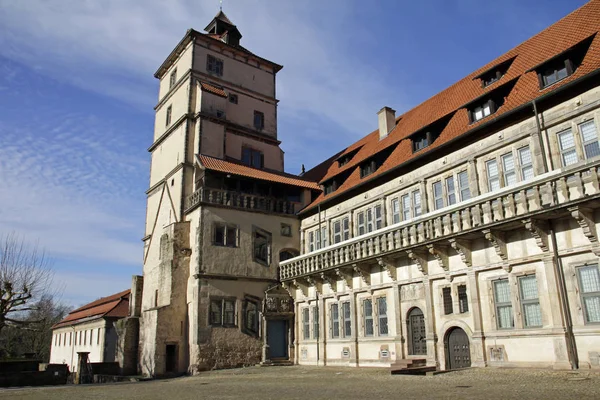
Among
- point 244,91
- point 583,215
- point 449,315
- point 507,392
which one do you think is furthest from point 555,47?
point 244,91

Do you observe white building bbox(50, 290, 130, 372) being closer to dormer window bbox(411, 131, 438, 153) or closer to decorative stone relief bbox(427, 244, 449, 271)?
dormer window bbox(411, 131, 438, 153)

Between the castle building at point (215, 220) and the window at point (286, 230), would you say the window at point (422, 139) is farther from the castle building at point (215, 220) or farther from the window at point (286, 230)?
the window at point (286, 230)

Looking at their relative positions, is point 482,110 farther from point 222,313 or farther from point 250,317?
point 222,313

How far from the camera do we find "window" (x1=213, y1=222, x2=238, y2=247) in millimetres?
29844

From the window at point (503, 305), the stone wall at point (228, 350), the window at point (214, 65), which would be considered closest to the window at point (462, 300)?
the window at point (503, 305)

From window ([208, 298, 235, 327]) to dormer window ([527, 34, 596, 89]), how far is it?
19218 millimetres

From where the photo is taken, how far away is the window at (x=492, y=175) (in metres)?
20.2

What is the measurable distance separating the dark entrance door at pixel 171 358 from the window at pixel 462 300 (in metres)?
16.3

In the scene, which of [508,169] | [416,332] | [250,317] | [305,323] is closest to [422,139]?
[508,169]

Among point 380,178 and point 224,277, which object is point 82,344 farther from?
point 380,178

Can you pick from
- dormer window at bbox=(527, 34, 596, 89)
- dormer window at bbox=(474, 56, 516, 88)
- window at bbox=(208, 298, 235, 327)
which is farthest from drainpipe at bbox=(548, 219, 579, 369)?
window at bbox=(208, 298, 235, 327)

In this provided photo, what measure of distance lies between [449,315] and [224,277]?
1357 centimetres

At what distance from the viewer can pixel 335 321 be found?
89.1 feet

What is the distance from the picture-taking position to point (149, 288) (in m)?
33.7
